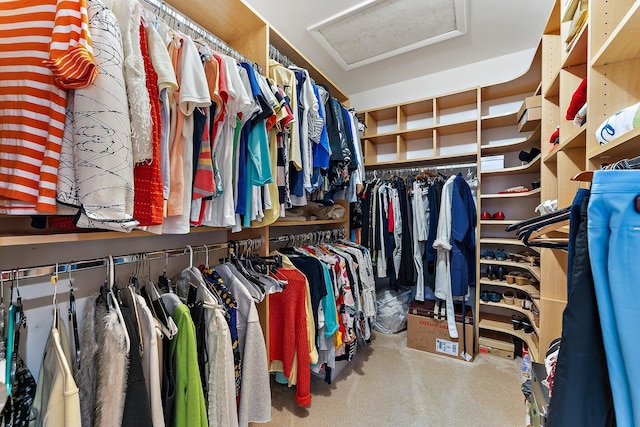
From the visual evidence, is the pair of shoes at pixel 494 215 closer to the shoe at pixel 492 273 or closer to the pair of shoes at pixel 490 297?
the shoe at pixel 492 273

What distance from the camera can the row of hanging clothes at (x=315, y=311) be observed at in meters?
1.48

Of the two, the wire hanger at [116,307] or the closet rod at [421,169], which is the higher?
the closet rod at [421,169]

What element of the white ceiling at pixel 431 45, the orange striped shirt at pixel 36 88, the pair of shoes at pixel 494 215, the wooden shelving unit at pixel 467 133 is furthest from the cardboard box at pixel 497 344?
the orange striped shirt at pixel 36 88

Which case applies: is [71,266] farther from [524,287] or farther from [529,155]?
[529,155]

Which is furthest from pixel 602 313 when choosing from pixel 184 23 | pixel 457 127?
pixel 457 127

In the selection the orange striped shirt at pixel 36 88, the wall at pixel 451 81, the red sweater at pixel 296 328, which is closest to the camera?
the orange striped shirt at pixel 36 88

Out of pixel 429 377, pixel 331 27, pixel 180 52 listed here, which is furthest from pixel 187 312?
pixel 331 27

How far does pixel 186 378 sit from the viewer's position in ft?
3.15

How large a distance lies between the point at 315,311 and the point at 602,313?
134 cm

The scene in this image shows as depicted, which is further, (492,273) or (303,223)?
(492,273)

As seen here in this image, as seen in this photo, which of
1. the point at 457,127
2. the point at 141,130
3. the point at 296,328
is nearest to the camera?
the point at 141,130

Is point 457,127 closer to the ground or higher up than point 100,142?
higher up

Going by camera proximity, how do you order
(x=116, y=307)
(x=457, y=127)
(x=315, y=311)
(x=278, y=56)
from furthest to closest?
(x=457, y=127), (x=278, y=56), (x=315, y=311), (x=116, y=307)

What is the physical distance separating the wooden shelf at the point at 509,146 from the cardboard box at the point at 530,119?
0.07 m
